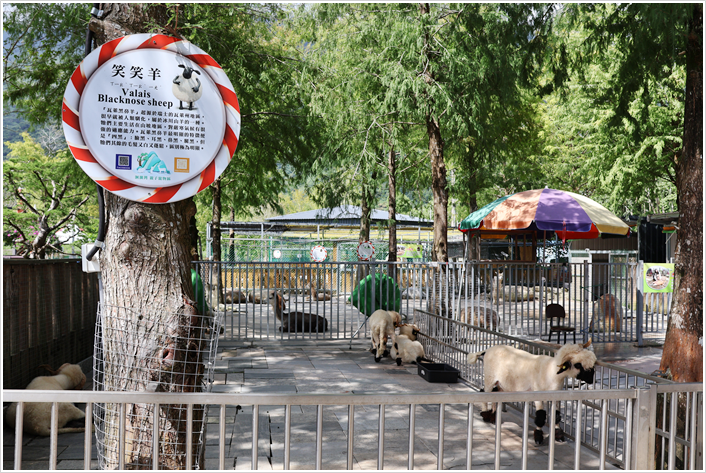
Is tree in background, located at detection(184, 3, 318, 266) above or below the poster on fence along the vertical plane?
above

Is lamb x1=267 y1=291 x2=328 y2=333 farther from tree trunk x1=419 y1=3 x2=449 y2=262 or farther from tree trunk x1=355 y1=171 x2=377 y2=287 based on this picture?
tree trunk x1=419 y1=3 x2=449 y2=262

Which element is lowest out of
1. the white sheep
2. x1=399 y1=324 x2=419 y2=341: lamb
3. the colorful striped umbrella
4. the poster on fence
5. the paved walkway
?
the paved walkway

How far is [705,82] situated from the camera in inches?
207

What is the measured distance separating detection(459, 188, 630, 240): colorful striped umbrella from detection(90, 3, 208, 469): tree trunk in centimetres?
927

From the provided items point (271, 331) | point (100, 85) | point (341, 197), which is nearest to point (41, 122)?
point (271, 331)

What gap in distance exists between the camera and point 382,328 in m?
10.3

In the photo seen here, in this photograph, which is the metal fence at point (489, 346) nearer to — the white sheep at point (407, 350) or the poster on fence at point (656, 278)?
the white sheep at point (407, 350)

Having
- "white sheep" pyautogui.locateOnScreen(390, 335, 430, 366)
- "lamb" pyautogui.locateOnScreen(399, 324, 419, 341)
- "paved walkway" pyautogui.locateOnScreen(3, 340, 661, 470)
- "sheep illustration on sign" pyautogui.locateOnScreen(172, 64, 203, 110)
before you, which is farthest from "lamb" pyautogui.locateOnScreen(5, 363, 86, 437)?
"lamb" pyautogui.locateOnScreen(399, 324, 419, 341)

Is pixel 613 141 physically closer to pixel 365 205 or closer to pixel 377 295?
pixel 365 205

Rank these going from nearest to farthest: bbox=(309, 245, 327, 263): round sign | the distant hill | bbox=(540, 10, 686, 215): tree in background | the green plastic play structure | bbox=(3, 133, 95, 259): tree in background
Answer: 1. the distant hill
2. the green plastic play structure
3. bbox=(3, 133, 95, 259): tree in background
4. bbox=(540, 10, 686, 215): tree in background
5. bbox=(309, 245, 327, 263): round sign

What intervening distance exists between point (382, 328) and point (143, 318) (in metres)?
6.81

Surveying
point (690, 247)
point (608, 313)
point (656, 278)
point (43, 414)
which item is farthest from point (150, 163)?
point (608, 313)

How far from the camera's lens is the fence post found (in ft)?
11.4

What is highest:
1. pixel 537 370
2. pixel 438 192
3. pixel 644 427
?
pixel 438 192
